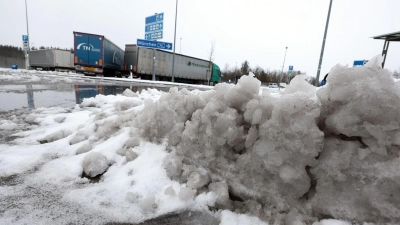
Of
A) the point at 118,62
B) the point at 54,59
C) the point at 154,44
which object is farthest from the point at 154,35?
the point at 54,59

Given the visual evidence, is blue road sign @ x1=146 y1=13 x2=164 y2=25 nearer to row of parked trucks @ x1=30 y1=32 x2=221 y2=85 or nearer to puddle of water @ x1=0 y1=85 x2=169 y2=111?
row of parked trucks @ x1=30 y1=32 x2=221 y2=85

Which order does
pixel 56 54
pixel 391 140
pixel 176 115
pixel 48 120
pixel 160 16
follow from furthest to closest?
pixel 56 54, pixel 160 16, pixel 48 120, pixel 176 115, pixel 391 140

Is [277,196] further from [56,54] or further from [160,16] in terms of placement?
[56,54]

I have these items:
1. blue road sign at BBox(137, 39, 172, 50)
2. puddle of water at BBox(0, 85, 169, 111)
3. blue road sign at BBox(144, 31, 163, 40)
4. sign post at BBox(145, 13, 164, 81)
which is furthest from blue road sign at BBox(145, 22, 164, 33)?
puddle of water at BBox(0, 85, 169, 111)

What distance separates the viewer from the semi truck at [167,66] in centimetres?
2625

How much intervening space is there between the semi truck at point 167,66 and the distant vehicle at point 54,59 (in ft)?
50.9

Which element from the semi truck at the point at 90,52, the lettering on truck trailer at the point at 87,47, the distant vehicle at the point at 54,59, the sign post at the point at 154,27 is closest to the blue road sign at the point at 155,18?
the sign post at the point at 154,27

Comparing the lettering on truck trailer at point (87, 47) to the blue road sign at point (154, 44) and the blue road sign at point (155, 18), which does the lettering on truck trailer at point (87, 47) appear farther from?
the blue road sign at point (155, 18)

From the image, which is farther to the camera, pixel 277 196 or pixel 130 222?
pixel 277 196

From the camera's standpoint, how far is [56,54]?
35.1 m

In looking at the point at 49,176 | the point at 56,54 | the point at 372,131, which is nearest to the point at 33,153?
the point at 49,176

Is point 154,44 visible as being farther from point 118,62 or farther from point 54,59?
point 54,59

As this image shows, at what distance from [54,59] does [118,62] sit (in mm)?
15844

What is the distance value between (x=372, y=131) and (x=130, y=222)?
1.93 metres
